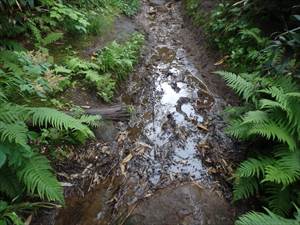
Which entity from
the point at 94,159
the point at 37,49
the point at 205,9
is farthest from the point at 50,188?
the point at 205,9

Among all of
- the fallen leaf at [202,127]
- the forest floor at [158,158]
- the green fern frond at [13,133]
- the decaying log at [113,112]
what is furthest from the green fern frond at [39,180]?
the fallen leaf at [202,127]

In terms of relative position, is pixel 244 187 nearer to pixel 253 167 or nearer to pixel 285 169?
pixel 253 167

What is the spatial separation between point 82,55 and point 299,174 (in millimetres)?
4354

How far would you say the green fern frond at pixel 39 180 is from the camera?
3328 millimetres

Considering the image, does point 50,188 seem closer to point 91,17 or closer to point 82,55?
point 82,55

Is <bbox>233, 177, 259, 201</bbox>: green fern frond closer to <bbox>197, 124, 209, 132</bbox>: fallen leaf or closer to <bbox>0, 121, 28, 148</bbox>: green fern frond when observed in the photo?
<bbox>197, 124, 209, 132</bbox>: fallen leaf

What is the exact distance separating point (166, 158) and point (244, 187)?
1.23 meters

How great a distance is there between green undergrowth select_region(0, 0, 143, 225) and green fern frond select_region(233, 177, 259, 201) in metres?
2.02

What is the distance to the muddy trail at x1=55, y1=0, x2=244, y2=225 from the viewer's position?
376 cm

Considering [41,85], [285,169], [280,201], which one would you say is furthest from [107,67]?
[280,201]

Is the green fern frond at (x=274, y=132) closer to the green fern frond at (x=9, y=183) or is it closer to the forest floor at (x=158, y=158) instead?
the forest floor at (x=158, y=158)

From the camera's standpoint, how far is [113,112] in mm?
5012

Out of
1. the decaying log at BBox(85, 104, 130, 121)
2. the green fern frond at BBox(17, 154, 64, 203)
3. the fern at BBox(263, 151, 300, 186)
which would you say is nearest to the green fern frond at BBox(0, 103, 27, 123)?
the green fern frond at BBox(17, 154, 64, 203)

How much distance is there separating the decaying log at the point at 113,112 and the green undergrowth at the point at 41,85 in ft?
0.66
